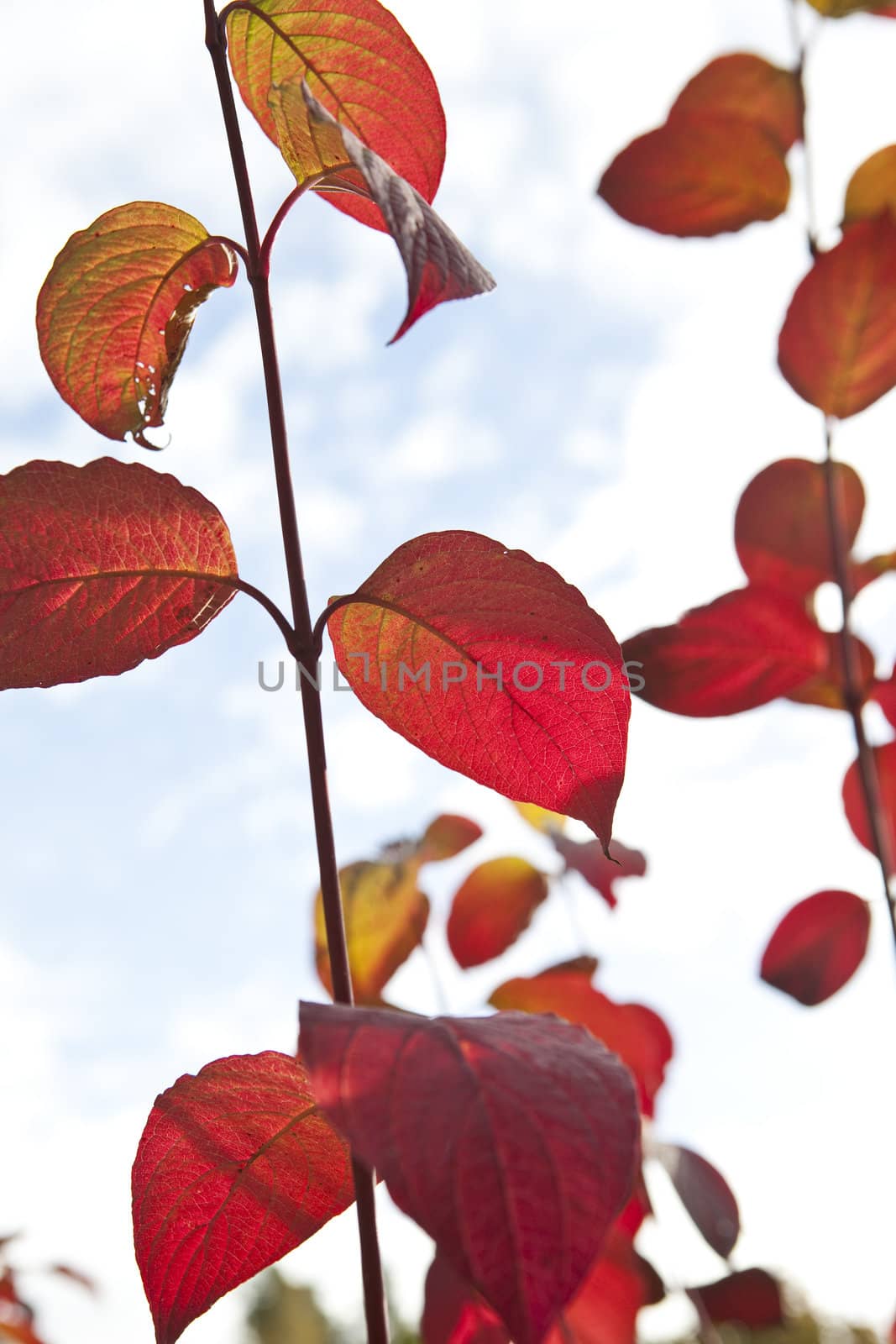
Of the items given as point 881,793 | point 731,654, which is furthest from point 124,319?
point 881,793

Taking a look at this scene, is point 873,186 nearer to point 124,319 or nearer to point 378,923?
point 124,319

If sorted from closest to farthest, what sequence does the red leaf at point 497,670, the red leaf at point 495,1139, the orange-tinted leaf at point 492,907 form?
the red leaf at point 495,1139
the red leaf at point 497,670
the orange-tinted leaf at point 492,907

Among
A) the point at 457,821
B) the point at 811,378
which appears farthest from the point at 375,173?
the point at 457,821

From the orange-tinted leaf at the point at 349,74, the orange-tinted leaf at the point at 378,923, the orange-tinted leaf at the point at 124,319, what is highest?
the orange-tinted leaf at the point at 349,74

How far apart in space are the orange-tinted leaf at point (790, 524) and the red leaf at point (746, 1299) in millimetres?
358

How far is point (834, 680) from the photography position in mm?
609

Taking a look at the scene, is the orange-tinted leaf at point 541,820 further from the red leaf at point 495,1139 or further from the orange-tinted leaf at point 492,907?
the red leaf at point 495,1139

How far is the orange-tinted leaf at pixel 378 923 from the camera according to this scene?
69 cm

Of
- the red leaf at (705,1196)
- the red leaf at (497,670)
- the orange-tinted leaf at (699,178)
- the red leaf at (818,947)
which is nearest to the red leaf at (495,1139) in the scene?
the red leaf at (497,670)

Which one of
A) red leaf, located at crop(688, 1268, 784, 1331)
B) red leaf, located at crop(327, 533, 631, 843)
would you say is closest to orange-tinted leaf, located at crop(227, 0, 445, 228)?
red leaf, located at crop(327, 533, 631, 843)

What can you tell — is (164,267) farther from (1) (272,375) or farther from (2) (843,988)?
(2) (843,988)

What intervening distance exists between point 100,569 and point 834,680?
16.0 inches

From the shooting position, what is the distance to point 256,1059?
0.40 meters

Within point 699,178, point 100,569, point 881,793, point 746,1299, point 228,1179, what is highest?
point 699,178
